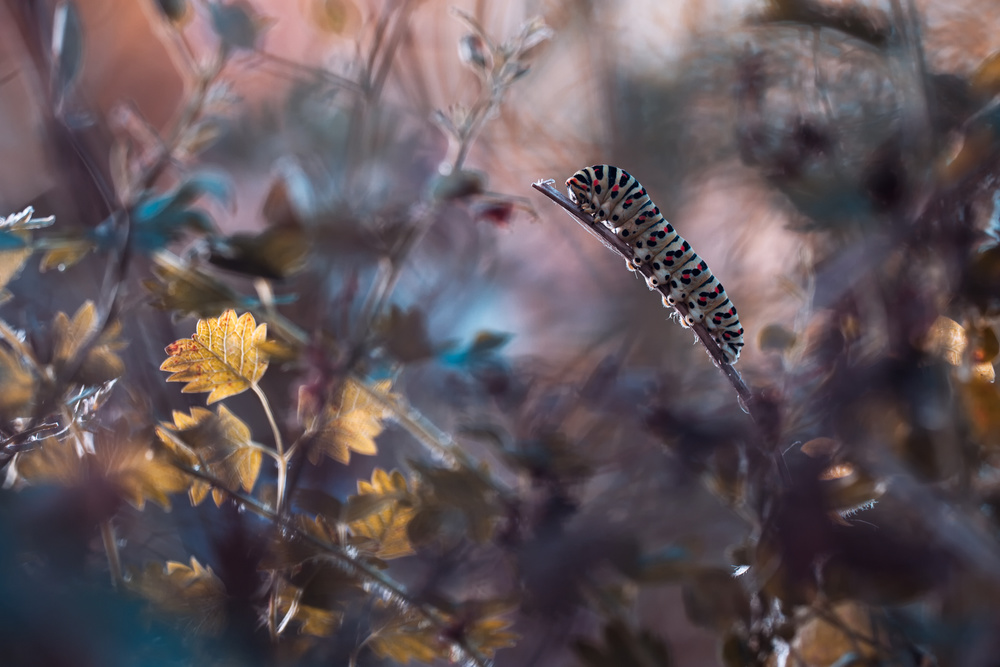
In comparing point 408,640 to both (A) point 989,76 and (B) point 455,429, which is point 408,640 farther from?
(A) point 989,76

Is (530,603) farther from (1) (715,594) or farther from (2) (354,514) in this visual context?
(2) (354,514)

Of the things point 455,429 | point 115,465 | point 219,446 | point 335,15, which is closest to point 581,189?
point 455,429

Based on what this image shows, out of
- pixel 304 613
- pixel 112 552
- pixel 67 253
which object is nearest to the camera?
pixel 112 552

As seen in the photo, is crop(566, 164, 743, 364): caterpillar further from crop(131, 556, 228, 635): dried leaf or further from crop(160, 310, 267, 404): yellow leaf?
crop(131, 556, 228, 635): dried leaf

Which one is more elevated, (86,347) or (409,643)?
(86,347)

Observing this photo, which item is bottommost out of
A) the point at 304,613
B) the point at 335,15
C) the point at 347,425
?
the point at 304,613

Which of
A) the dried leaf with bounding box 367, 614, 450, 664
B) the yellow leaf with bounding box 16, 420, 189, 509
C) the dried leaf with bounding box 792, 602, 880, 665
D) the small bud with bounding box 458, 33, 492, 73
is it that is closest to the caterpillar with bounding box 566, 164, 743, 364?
the small bud with bounding box 458, 33, 492, 73

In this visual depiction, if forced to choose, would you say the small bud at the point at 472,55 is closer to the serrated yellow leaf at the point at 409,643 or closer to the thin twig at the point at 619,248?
the thin twig at the point at 619,248

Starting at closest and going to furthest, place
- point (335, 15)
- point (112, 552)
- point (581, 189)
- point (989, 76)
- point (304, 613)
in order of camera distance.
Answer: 1. point (112, 552)
2. point (304, 613)
3. point (989, 76)
4. point (581, 189)
5. point (335, 15)
